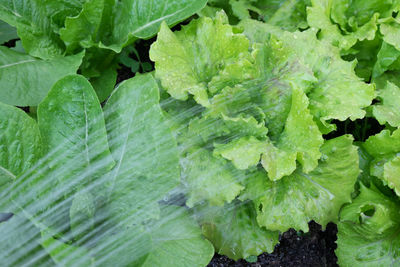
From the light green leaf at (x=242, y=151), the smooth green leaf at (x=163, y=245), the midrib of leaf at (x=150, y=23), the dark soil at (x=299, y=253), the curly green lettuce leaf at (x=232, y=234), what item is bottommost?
the dark soil at (x=299, y=253)

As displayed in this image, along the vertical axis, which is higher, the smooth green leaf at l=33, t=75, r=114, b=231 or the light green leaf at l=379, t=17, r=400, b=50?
the smooth green leaf at l=33, t=75, r=114, b=231

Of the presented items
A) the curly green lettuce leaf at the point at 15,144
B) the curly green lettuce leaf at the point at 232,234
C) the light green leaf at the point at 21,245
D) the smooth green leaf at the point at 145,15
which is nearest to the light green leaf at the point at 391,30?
the smooth green leaf at the point at 145,15

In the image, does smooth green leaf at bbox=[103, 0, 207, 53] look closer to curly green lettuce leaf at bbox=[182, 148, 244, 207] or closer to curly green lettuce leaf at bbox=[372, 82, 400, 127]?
curly green lettuce leaf at bbox=[182, 148, 244, 207]

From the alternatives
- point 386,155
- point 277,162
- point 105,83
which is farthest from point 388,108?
point 105,83

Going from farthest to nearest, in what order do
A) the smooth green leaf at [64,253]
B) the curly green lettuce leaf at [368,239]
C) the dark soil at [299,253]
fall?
the dark soil at [299,253], the curly green lettuce leaf at [368,239], the smooth green leaf at [64,253]

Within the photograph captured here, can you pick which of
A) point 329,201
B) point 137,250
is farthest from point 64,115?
point 329,201

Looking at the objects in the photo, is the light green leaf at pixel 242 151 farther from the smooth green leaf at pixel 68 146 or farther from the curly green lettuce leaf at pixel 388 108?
the curly green lettuce leaf at pixel 388 108

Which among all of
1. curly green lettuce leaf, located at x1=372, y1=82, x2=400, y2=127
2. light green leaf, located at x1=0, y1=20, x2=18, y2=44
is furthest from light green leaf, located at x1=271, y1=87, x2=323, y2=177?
light green leaf, located at x1=0, y1=20, x2=18, y2=44

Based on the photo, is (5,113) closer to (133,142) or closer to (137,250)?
(133,142)
